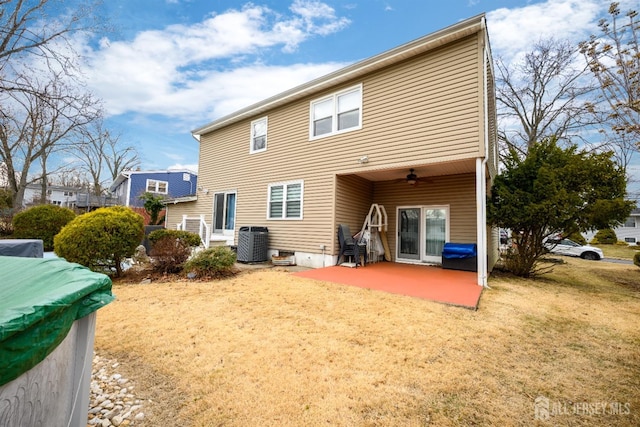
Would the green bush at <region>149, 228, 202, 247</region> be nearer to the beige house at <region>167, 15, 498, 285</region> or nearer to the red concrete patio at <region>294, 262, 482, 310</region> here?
the beige house at <region>167, 15, 498, 285</region>

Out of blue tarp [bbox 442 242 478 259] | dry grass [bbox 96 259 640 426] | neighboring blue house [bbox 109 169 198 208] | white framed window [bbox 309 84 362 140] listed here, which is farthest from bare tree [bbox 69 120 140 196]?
blue tarp [bbox 442 242 478 259]

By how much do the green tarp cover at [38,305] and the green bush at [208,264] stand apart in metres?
4.58

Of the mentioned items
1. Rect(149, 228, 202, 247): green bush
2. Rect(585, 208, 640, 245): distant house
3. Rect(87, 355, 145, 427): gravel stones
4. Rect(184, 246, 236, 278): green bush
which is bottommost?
Rect(87, 355, 145, 427): gravel stones

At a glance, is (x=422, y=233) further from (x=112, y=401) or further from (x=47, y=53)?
(x=47, y=53)

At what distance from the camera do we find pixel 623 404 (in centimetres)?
216

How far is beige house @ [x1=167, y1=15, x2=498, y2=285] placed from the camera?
242 inches

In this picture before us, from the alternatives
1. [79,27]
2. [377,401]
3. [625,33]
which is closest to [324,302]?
[377,401]

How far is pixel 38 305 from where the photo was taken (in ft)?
3.50

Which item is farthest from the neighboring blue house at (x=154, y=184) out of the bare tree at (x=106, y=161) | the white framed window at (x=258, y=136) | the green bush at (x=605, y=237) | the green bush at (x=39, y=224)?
the green bush at (x=605, y=237)

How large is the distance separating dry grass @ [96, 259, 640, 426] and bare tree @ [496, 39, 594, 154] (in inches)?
553

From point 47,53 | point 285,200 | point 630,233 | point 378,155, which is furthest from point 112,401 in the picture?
point 630,233

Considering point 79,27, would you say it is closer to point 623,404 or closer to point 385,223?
point 385,223

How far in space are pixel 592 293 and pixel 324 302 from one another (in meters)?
6.02

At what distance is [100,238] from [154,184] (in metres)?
18.4
